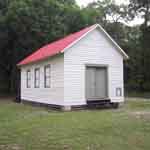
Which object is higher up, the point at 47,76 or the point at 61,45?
the point at 61,45

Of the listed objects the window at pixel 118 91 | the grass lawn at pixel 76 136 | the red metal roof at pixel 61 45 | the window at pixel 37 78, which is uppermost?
the red metal roof at pixel 61 45

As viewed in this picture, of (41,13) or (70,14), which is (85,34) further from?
(70,14)

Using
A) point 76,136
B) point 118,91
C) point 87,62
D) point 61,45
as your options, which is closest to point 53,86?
point 87,62

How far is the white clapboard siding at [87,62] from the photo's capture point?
13.5 meters

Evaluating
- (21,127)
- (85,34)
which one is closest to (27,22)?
(85,34)

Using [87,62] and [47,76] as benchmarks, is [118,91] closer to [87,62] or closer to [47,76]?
[87,62]

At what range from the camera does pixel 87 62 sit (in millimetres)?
14141

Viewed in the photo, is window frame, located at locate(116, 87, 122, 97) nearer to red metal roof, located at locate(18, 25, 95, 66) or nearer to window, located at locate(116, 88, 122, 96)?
window, located at locate(116, 88, 122, 96)

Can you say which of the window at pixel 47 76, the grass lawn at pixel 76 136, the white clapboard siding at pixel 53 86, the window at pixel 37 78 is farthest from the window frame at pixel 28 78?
the grass lawn at pixel 76 136

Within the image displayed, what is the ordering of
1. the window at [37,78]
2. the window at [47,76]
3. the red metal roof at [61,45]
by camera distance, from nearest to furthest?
the red metal roof at [61,45] → the window at [47,76] → the window at [37,78]

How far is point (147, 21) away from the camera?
32.6m

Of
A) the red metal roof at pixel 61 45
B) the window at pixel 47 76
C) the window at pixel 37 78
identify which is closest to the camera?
the red metal roof at pixel 61 45

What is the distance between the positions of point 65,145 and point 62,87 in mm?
7629

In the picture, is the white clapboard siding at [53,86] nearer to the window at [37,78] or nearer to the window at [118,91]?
→ the window at [37,78]
